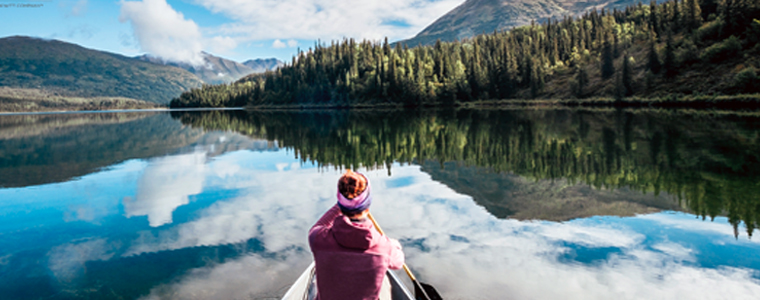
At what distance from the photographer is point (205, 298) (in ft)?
24.1

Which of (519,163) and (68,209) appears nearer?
(68,209)

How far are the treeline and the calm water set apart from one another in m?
63.2

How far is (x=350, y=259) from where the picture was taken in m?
4.11

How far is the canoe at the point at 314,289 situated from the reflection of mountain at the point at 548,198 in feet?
24.4

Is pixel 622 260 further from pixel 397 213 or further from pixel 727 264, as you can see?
pixel 397 213

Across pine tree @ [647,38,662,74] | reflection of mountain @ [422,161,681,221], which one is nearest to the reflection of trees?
reflection of mountain @ [422,161,681,221]

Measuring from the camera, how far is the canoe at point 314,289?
507 centimetres

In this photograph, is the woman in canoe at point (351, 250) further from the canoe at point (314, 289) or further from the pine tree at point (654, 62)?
the pine tree at point (654, 62)

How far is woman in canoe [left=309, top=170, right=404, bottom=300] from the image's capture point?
4.05 meters

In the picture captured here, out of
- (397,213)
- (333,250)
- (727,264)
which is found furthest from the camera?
(397,213)

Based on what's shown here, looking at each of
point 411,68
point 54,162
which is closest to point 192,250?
point 54,162

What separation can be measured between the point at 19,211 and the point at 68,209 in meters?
1.76

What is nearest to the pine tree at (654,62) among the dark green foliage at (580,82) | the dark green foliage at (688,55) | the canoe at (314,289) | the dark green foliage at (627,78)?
the dark green foliage at (688,55)

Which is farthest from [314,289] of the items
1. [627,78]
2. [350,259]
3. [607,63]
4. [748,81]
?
[607,63]
